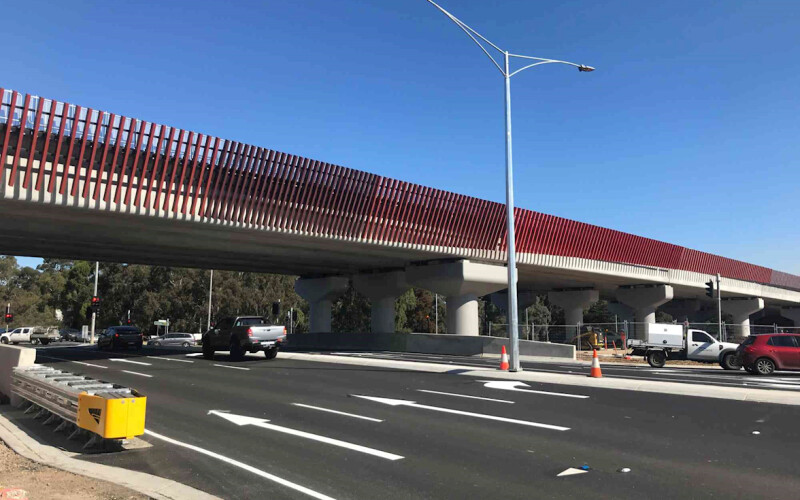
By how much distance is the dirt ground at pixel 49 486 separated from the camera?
641cm

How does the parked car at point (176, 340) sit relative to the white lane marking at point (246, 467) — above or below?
above

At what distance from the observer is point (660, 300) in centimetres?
5734

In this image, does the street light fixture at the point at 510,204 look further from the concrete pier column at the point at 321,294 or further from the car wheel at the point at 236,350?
the concrete pier column at the point at 321,294

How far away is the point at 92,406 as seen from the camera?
29.3ft

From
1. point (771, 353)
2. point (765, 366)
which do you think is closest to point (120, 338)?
point (765, 366)

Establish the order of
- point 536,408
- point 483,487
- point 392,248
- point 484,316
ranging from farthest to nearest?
point 484,316 < point 392,248 < point 536,408 < point 483,487

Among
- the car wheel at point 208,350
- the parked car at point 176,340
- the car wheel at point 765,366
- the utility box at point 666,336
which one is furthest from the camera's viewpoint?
the parked car at point 176,340

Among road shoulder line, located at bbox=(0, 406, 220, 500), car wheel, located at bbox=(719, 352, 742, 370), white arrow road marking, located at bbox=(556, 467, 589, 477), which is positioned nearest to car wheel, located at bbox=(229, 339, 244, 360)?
road shoulder line, located at bbox=(0, 406, 220, 500)

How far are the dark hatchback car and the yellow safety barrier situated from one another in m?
31.4

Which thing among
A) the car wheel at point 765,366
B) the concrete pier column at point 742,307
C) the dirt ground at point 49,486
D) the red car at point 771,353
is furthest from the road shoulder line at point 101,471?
the concrete pier column at point 742,307

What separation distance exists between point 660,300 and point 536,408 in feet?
165

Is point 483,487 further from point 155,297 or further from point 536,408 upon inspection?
point 155,297

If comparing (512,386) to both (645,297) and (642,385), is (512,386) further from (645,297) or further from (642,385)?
(645,297)

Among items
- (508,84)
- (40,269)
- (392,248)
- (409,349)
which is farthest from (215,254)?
(40,269)
